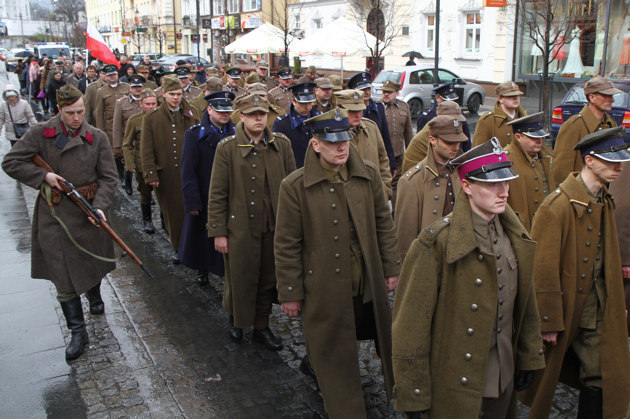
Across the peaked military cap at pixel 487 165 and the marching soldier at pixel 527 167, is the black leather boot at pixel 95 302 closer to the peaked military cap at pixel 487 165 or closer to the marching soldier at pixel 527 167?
the marching soldier at pixel 527 167

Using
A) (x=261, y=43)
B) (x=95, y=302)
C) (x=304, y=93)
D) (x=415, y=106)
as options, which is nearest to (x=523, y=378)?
(x=95, y=302)

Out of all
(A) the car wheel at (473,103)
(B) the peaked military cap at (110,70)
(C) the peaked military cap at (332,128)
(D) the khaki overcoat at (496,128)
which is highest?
(B) the peaked military cap at (110,70)

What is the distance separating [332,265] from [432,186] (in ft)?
3.40

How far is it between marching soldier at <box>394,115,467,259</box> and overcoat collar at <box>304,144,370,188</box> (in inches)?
22.0

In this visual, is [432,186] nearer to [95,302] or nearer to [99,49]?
[95,302]

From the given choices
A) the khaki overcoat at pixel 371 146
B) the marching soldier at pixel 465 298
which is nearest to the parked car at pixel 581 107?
the khaki overcoat at pixel 371 146

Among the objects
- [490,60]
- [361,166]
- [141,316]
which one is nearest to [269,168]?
[361,166]

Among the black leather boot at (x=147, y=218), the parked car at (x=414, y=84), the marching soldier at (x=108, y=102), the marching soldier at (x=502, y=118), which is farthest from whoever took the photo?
the parked car at (x=414, y=84)

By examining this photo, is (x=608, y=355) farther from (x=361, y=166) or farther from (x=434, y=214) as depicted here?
(x=361, y=166)

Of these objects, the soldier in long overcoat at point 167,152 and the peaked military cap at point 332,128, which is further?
the soldier in long overcoat at point 167,152

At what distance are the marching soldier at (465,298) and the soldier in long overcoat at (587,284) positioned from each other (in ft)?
2.32

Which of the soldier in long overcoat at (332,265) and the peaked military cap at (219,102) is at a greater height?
the peaked military cap at (219,102)

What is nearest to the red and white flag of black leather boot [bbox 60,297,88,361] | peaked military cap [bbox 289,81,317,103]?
peaked military cap [bbox 289,81,317,103]

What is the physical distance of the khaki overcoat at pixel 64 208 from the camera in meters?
5.34
